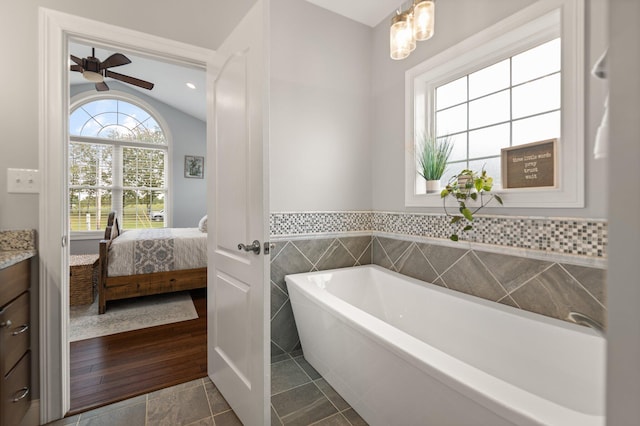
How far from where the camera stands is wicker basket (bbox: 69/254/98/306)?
10.0 feet

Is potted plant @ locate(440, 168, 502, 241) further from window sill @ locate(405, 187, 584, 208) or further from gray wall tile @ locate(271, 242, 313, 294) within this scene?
gray wall tile @ locate(271, 242, 313, 294)

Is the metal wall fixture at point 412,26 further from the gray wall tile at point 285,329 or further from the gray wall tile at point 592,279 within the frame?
the gray wall tile at point 285,329

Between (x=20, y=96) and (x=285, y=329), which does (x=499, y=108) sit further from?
(x=20, y=96)

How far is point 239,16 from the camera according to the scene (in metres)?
1.98

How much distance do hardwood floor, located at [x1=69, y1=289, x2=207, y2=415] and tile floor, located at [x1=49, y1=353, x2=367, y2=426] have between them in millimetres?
90

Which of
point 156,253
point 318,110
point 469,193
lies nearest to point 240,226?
point 318,110

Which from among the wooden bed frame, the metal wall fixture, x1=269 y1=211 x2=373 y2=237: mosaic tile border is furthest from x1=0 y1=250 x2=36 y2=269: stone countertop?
the metal wall fixture

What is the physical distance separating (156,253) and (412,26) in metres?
3.24

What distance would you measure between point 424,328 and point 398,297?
291 mm

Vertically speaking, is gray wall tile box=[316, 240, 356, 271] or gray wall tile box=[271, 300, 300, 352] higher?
A: gray wall tile box=[316, 240, 356, 271]

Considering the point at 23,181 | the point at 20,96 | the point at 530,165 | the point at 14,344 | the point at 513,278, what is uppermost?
the point at 20,96

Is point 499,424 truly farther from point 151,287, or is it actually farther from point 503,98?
point 151,287

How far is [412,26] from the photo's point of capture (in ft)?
5.34

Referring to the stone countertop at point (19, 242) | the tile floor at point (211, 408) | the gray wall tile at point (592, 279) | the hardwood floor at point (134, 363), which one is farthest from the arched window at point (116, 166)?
the gray wall tile at point (592, 279)
